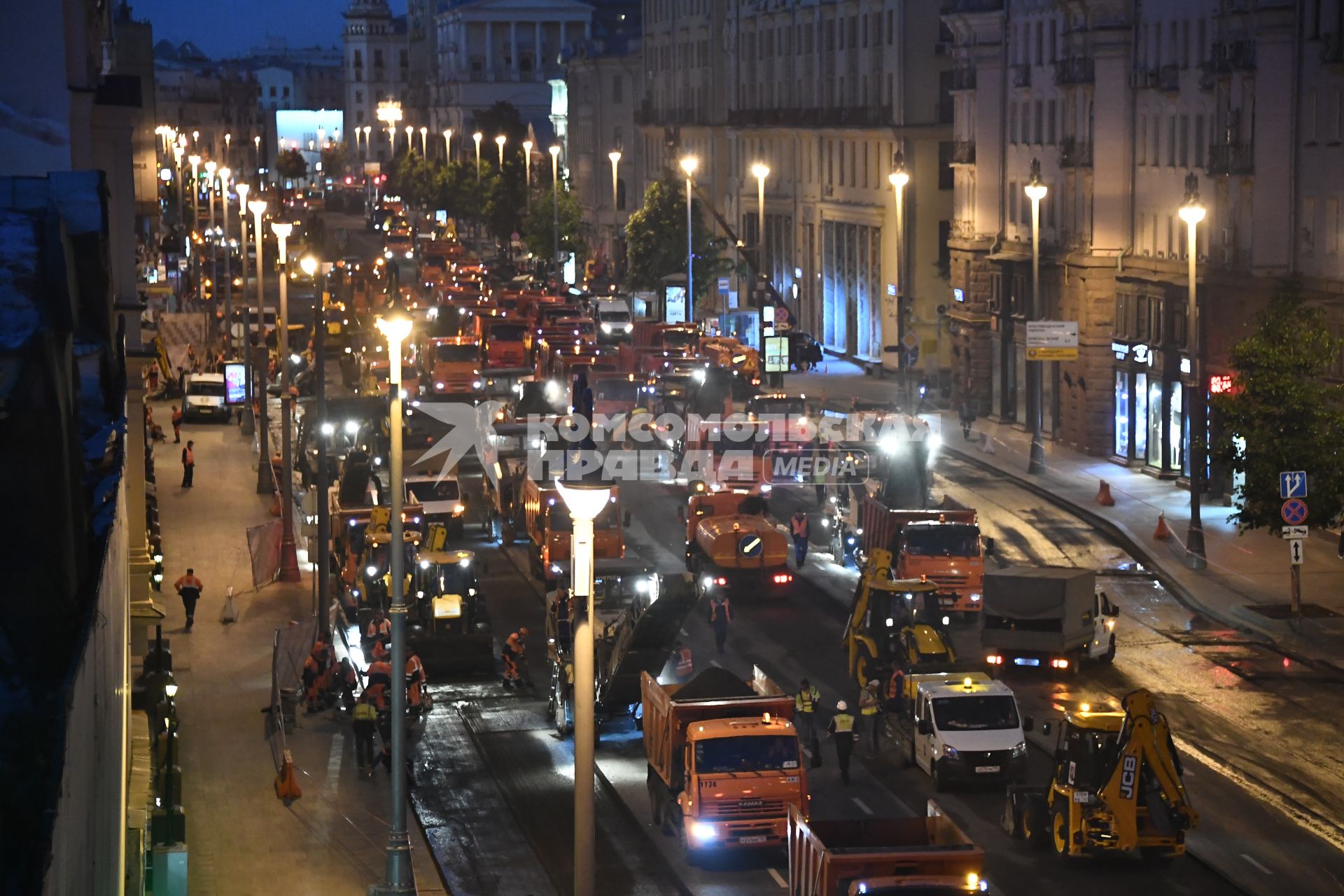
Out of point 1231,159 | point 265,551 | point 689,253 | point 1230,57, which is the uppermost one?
point 1230,57

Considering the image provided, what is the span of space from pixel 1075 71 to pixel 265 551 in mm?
30978

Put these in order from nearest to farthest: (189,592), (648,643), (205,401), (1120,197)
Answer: (648,643) → (189,592) → (1120,197) → (205,401)

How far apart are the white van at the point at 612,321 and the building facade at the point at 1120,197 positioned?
76.7ft

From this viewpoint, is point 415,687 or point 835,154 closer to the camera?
point 415,687

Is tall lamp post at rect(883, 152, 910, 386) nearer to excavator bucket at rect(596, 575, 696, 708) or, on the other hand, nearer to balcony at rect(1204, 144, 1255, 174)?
balcony at rect(1204, 144, 1255, 174)

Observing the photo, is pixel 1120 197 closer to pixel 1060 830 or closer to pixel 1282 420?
pixel 1282 420

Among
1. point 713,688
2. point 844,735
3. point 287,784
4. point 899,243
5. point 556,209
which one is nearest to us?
point 713,688

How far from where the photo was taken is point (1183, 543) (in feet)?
158

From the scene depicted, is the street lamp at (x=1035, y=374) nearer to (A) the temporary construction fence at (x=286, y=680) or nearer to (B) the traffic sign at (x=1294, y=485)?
(B) the traffic sign at (x=1294, y=485)

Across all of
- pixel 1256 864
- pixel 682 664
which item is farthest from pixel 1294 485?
pixel 1256 864

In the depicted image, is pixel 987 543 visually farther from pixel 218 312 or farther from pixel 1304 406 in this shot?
pixel 218 312

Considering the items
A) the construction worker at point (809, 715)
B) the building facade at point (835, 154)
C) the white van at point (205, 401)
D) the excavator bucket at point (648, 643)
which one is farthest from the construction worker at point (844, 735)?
the white van at point (205, 401)

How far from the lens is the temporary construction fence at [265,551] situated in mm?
45031

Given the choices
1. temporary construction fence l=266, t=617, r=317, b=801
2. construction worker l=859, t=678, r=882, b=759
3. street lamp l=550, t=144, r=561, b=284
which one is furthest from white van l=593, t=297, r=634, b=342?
construction worker l=859, t=678, r=882, b=759
